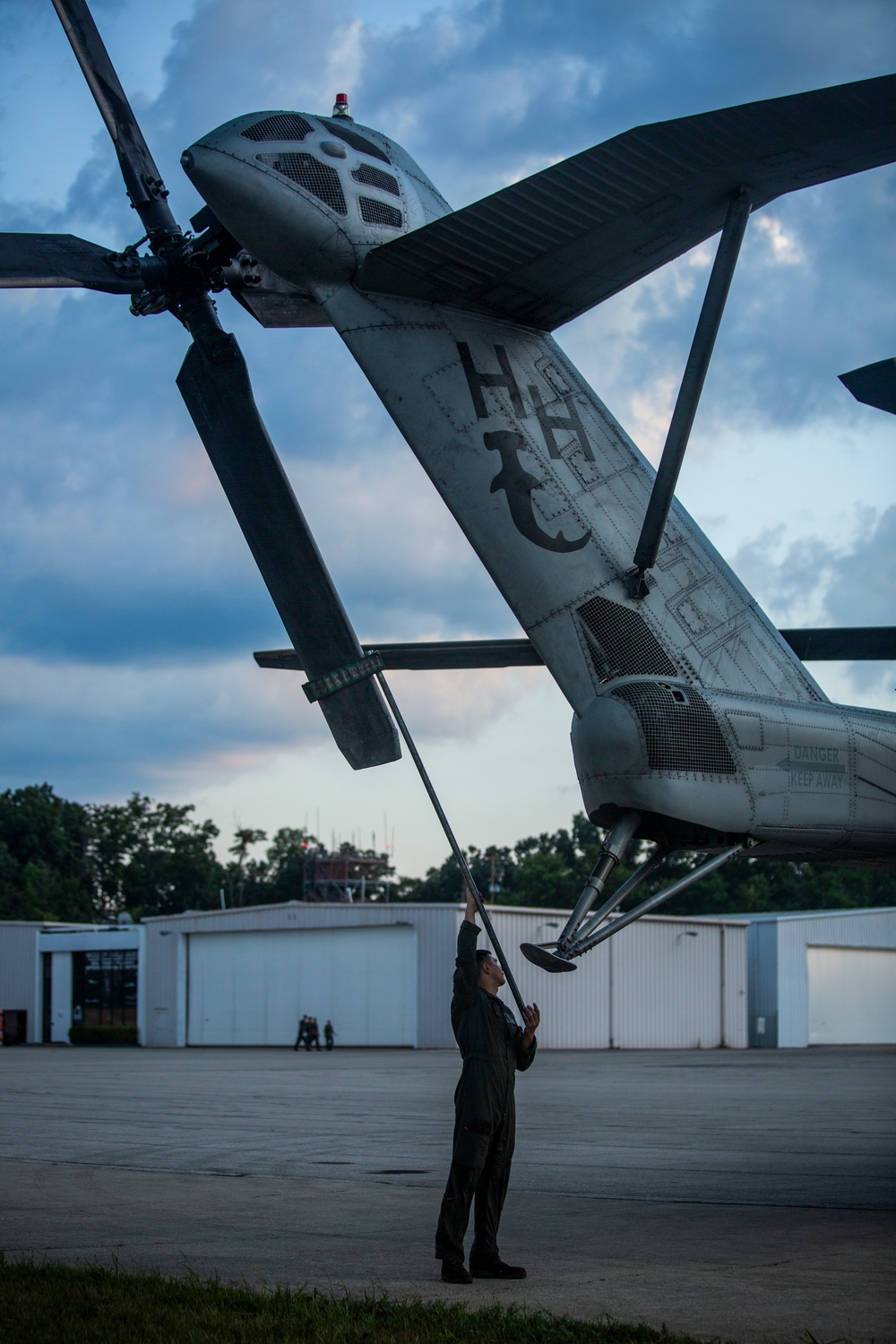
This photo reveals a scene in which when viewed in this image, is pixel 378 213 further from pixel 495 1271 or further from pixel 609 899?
pixel 495 1271

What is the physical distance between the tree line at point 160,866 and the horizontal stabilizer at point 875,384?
298ft

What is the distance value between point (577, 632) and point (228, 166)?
383 centimetres

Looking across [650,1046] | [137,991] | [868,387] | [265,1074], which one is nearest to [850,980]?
[650,1046]

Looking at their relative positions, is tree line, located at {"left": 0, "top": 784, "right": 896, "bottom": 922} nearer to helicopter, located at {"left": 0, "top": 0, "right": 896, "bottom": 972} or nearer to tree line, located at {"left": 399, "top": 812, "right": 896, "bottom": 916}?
tree line, located at {"left": 399, "top": 812, "right": 896, "bottom": 916}

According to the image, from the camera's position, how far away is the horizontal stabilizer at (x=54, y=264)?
8.19 m

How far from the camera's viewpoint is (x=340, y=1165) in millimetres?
13492

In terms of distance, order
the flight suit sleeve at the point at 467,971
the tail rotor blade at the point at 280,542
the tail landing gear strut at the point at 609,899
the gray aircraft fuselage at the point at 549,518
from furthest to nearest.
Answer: the tail rotor blade at the point at 280,542, the gray aircraft fuselage at the point at 549,518, the flight suit sleeve at the point at 467,971, the tail landing gear strut at the point at 609,899

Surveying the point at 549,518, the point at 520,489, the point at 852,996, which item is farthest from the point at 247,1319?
the point at 852,996

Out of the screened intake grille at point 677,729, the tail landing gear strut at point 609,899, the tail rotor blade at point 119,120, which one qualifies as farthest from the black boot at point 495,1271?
the tail rotor blade at point 119,120

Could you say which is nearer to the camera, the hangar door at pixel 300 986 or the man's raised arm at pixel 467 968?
the man's raised arm at pixel 467 968

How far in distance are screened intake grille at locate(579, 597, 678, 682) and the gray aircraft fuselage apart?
0.01 metres

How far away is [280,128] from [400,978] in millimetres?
41677

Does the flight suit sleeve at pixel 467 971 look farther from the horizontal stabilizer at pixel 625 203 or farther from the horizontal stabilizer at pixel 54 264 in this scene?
the horizontal stabilizer at pixel 54 264

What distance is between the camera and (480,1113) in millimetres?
7316
